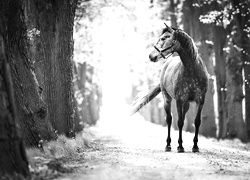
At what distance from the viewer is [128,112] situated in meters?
14.5

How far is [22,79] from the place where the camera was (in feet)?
32.6

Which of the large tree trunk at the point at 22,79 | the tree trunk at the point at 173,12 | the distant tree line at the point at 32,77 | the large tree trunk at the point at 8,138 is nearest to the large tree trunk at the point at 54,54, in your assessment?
the distant tree line at the point at 32,77

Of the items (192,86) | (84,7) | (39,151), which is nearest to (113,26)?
(84,7)

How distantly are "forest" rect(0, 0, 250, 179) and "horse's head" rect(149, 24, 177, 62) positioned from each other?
291cm

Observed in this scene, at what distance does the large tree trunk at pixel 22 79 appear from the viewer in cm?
956

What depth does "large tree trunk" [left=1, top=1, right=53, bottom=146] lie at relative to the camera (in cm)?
956

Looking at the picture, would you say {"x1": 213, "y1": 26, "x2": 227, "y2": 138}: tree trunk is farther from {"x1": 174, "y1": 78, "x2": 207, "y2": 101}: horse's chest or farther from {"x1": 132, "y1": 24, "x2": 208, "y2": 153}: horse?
{"x1": 174, "y1": 78, "x2": 207, "y2": 101}: horse's chest

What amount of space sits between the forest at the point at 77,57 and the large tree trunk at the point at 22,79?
0.02 metres

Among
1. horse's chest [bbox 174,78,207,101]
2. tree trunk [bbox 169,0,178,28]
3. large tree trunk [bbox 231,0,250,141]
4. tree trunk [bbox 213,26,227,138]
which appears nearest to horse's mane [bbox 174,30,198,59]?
horse's chest [bbox 174,78,207,101]

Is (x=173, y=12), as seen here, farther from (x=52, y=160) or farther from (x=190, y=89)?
(x=52, y=160)

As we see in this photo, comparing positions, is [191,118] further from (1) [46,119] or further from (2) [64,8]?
(1) [46,119]

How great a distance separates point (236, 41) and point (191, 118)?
6.41 m

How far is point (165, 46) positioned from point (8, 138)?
6418 mm

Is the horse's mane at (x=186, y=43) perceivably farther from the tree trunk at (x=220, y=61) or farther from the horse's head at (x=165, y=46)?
the tree trunk at (x=220, y=61)
